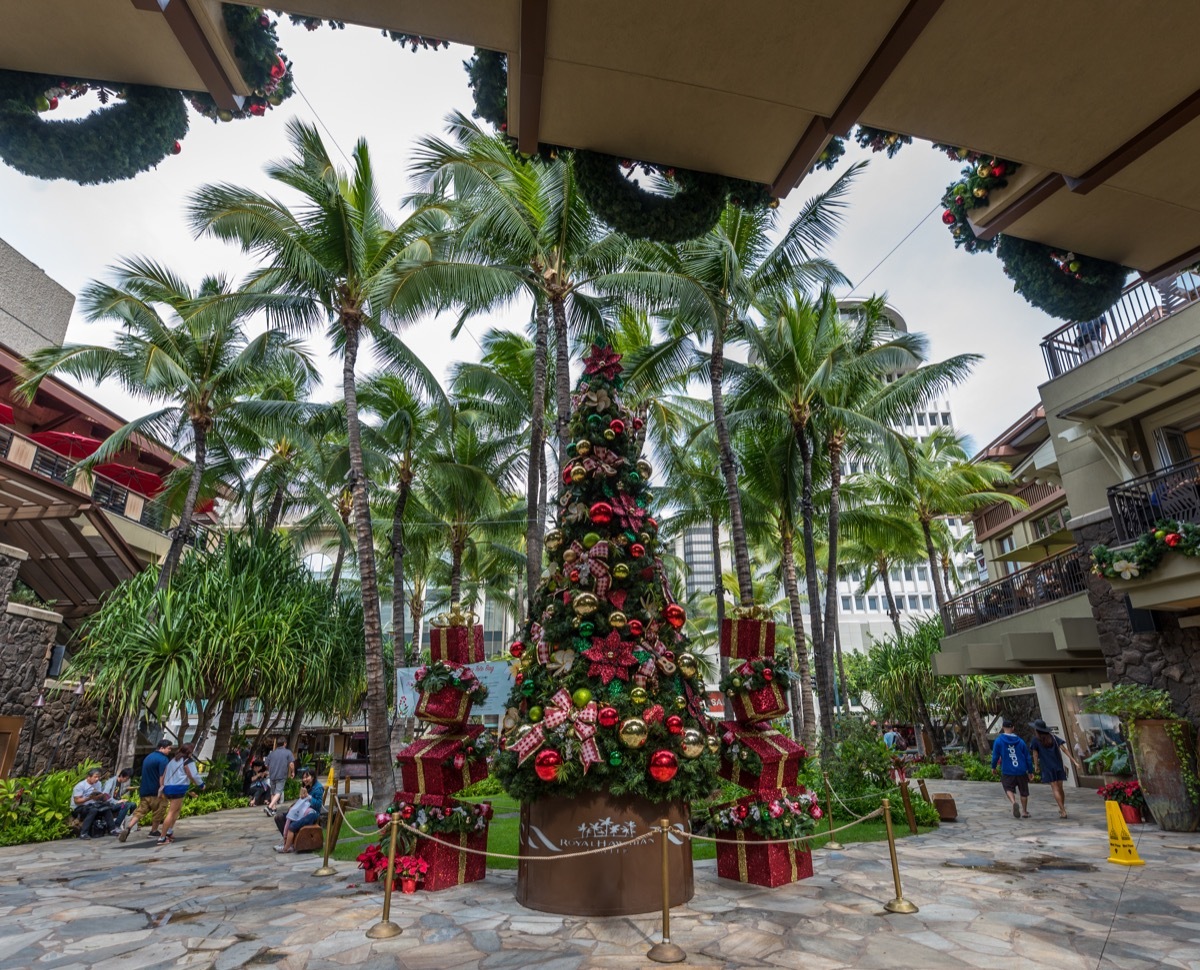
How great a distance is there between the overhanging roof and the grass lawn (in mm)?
9341

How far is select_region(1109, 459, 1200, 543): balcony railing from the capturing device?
10734 millimetres

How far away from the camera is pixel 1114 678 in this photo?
12242 mm

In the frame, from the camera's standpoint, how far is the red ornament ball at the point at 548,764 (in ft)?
20.7

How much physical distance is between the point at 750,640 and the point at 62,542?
17.8 meters

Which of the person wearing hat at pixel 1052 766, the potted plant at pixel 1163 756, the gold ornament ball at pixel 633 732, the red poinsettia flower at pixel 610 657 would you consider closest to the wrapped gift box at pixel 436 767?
the red poinsettia flower at pixel 610 657

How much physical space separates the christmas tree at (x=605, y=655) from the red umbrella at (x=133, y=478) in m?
21.3

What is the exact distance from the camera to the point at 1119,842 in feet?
27.3

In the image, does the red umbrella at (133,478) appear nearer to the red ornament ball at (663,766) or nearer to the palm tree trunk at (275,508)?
the palm tree trunk at (275,508)

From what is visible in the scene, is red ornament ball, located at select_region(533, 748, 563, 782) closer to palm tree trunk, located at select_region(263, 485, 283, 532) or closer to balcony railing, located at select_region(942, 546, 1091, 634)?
balcony railing, located at select_region(942, 546, 1091, 634)

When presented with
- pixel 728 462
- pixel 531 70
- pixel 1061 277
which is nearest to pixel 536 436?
pixel 728 462

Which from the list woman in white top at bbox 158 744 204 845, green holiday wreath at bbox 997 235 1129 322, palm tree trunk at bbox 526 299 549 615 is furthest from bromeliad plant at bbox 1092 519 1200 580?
woman in white top at bbox 158 744 204 845

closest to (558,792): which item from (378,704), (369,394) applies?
(378,704)

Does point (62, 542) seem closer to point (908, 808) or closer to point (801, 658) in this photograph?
point (801, 658)

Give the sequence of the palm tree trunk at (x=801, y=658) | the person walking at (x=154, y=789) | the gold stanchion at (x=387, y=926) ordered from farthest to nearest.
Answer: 1. the palm tree trunk at (x=801, y=658)
2. the person walking at (x=154, y=789)
3. the gold stanchion at (x=387, y=926)
